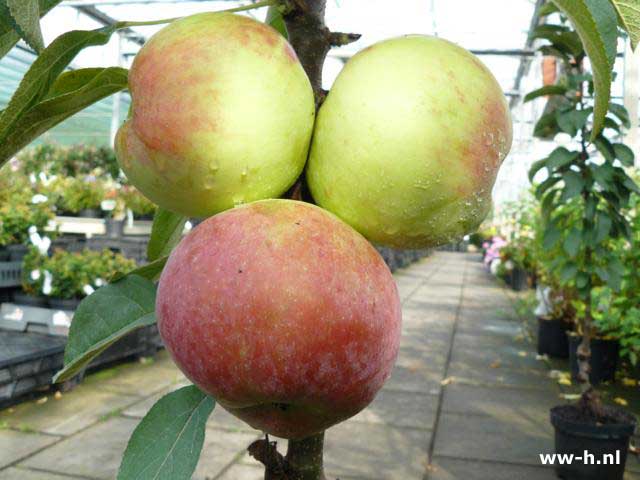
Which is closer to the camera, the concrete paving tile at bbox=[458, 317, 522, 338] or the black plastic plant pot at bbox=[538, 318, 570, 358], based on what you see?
the black plastic plant pot at bbox=[538, 318, 570, 358]

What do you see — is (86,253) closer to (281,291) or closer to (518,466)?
(518,466)

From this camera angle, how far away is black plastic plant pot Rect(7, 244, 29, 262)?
4.59 meters

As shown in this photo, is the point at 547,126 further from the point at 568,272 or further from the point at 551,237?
the point at 568,272

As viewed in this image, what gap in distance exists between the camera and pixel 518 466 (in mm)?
3066

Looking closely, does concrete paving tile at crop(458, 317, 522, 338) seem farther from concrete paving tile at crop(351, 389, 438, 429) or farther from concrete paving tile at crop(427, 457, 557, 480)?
concrete paving tile at crop(427, 457, 557, 480)

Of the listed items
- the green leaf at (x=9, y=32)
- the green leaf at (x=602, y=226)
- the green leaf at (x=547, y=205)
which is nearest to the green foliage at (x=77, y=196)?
the green leaf at (x=547, y=205)

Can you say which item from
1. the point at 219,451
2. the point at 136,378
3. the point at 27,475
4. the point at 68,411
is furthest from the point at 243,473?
the point at 136,378

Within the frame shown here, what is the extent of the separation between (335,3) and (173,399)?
434mm

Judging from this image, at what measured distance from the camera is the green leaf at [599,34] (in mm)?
454

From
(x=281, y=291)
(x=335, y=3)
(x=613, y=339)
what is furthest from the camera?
(x=613, y=339)

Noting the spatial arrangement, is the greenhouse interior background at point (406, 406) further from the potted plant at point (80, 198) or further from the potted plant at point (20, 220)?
the potted plant at point (20, 220)

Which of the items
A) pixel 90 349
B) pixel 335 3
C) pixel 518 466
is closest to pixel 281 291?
pixel 90 349


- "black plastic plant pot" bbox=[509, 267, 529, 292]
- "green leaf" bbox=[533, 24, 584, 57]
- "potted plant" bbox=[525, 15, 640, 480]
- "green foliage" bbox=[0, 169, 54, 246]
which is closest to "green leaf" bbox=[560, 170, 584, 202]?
"potted plant" bbox=[525, 15, 640, 480]

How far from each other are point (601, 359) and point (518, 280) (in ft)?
18.1
